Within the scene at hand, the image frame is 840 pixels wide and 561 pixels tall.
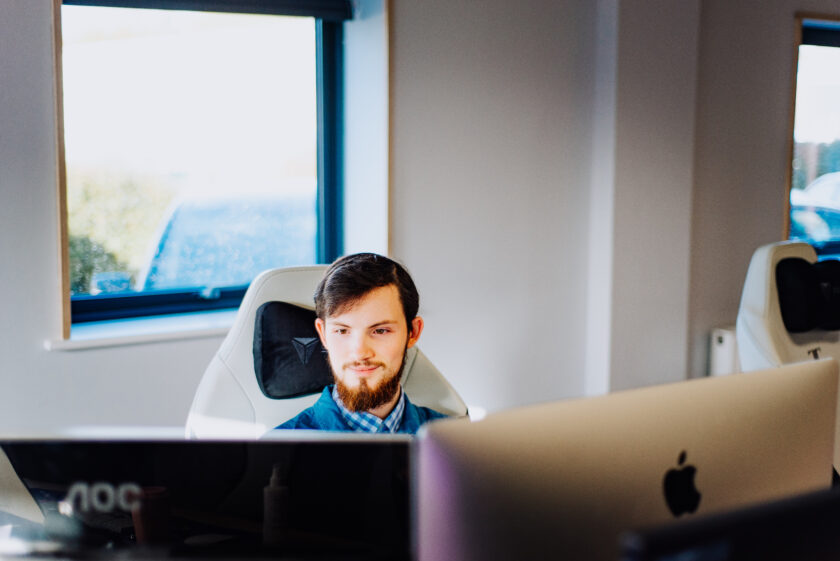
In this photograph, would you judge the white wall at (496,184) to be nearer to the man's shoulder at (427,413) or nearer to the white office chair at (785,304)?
the white office chair at (785,304)

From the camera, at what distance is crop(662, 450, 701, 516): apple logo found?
1028 mm

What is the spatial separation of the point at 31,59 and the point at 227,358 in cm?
124

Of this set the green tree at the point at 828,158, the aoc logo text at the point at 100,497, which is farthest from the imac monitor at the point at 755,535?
the green tree at the point at 828,158

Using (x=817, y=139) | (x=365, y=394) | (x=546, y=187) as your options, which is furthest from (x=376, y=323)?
(x=817, y=139)

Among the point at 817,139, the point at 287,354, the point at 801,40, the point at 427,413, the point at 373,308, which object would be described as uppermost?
the point at 801,40

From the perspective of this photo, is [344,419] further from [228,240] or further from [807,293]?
[228,240]

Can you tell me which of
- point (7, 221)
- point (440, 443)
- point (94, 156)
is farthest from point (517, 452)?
point (94, 156)

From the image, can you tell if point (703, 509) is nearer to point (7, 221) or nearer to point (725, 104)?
point (7, 221)

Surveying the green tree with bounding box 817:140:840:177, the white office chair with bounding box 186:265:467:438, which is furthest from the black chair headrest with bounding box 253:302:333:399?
the green tree with bounding box 817:140:840:177

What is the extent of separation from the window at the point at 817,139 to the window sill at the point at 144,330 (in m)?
2.83

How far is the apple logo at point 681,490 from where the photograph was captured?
1.03m

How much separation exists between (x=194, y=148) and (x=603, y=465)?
98.4 inches

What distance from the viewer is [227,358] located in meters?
2.00

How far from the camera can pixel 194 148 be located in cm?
318
